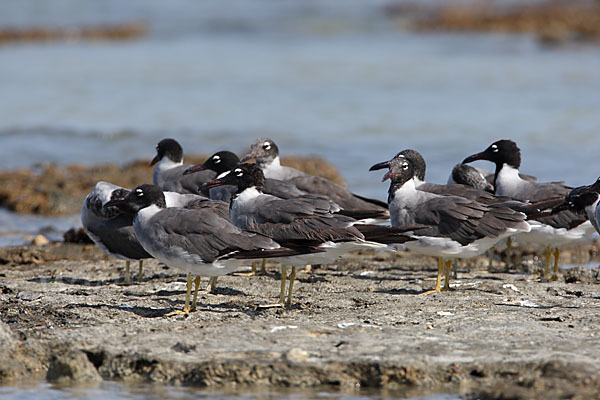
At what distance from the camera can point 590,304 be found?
8.04 metres

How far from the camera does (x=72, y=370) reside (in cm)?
630

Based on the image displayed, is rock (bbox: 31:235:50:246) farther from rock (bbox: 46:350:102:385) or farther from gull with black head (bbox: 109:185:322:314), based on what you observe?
rock (bbox: 46:350:102:385)

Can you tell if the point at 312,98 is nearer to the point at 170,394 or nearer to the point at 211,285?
the point at 211,285

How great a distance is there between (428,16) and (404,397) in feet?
143

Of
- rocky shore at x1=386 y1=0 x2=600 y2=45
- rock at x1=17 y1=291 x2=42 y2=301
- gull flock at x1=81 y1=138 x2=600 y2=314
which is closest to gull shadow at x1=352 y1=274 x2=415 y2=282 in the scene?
gull flock at x1=81 y1=138 x2=600 y2=314

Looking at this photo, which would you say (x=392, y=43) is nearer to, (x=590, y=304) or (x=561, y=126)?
(x=561, y=126)

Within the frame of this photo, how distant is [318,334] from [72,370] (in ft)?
5.87

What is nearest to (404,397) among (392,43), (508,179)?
(508,179)

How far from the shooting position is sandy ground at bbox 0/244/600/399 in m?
6.13

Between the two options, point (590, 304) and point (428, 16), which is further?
point (428, 16)

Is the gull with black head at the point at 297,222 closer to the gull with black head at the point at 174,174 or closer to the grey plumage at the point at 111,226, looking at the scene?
the grey plumage at the point at 111,226

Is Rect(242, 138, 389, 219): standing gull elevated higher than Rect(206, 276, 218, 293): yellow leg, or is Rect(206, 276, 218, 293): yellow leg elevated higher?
Rect(242, 138, 389, 219): standing gull

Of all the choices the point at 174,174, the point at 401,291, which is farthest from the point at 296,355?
the point at 174,174

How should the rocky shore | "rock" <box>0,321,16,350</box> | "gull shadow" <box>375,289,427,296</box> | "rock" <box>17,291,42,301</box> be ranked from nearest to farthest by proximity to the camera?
"rock" <box>0,321,16,350</box> < "rock" <box>17,291,42,301</box> < "gull shadow" <box>375,289,427,296</box> < the rocky shore
